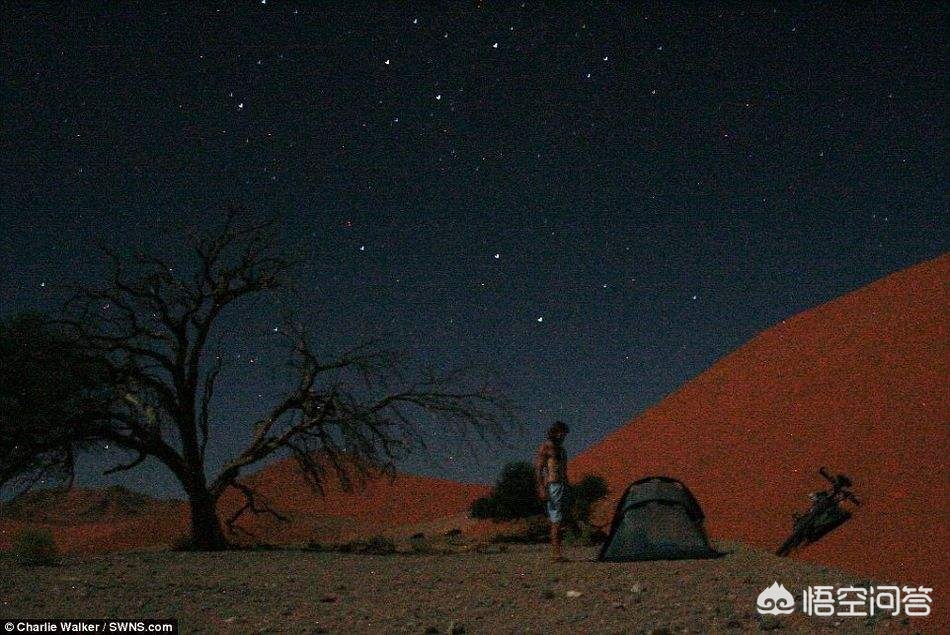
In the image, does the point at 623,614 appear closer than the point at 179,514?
Yes

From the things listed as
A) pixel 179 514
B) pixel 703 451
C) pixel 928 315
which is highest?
pixel 928 315

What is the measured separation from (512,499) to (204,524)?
10.00 metres

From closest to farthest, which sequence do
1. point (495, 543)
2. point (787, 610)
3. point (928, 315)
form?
1. point (787, 610)
2. point (495, 543)
3. point (928, 315)

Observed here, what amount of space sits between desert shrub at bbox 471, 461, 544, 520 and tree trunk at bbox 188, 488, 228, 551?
9497 millimetres

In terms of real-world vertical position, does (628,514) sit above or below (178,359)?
below

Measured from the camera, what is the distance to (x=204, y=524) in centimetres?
1596

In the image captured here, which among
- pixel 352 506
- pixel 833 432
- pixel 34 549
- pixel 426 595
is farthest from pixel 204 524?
pixel 352 506

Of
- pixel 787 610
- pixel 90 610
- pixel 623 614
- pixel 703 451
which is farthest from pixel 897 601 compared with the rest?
pixel 703 451

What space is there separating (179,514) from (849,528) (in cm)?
2987

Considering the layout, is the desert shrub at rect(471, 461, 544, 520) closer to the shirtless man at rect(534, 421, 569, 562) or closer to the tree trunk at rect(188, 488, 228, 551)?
the tree trunk at rect(188, 488, 228, 551)

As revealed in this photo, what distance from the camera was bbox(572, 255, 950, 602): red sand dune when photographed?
12.2 metres

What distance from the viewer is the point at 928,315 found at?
25.3 metres

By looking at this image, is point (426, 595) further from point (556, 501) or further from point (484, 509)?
point (484, 509)

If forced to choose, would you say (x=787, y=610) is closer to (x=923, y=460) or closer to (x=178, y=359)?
(x=923, y=460)
